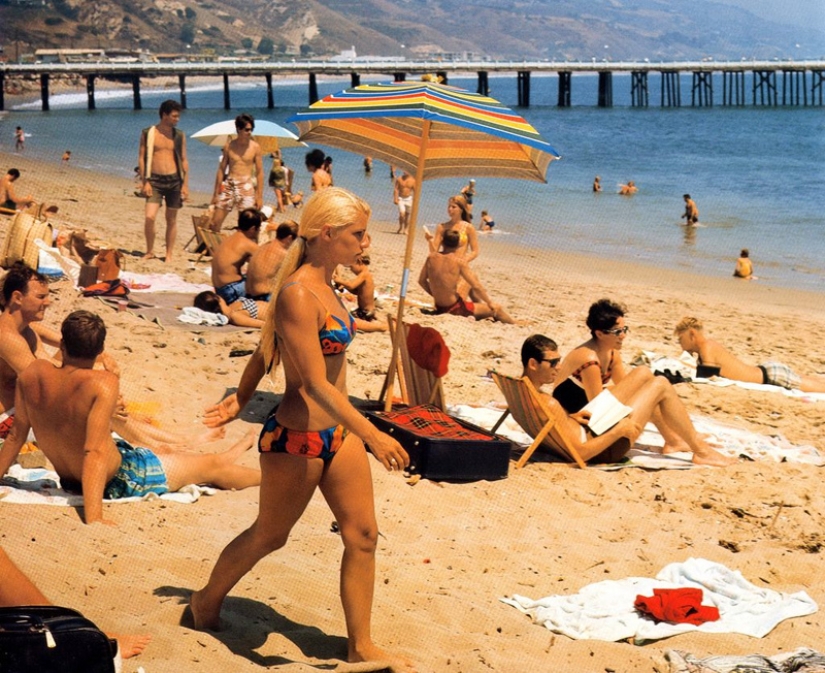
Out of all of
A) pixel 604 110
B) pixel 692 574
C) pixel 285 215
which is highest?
pixel 604 110

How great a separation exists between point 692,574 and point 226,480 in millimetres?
2049

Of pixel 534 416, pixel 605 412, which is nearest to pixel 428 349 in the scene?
pixel 534 416

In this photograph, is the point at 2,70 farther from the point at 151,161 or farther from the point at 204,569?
the point at 204,569

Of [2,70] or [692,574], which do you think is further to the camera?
[2,70]

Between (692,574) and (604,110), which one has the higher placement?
(604,110)

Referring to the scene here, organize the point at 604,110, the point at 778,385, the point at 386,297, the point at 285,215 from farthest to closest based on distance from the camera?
the point at 604,110 → the point at 285,215 → the point at 386,297 → the point at 778,385

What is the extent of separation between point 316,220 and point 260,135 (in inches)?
484

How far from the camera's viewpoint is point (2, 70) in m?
58.1

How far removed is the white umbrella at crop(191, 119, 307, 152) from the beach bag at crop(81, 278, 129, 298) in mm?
5837

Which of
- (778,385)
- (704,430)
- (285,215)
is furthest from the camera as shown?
(285,215)

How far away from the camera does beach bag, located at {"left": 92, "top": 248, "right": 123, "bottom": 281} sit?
8.80 metres

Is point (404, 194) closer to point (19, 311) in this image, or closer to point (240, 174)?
point (240, 174)

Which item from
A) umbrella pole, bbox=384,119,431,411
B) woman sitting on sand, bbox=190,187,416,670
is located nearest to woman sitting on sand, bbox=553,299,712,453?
umbrella pole, bbox=384,119,431,411

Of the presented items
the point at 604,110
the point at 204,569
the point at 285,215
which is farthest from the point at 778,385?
the point at 604,110
